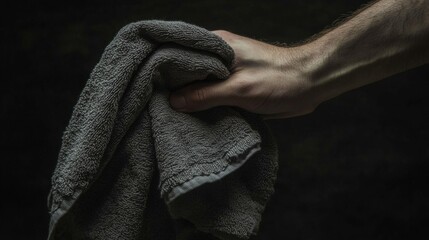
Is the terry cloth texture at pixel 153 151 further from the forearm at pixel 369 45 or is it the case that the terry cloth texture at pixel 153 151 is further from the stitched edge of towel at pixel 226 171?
the forearm at pixel 369 45

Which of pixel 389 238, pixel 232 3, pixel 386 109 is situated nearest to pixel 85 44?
pixel 232 3

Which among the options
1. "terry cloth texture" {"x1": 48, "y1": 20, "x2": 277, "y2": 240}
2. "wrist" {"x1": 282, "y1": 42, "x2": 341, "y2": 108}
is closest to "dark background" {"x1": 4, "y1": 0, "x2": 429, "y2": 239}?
"wrist" {"x1": 282, "y1": 42, "x2": 341, "y2": 108}

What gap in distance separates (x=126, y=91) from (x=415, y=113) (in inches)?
37.0

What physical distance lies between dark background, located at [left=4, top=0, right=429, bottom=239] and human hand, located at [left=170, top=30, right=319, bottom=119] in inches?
21.4

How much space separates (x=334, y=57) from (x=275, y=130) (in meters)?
0.58

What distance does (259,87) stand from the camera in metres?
0.89

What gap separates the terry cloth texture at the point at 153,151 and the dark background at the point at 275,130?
644 mm

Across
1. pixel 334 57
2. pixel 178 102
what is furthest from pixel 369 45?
pixel 178 102

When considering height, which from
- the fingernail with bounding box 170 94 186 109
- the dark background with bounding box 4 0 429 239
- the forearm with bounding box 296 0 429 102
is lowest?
the dark background with bounding box 4 0 429 239

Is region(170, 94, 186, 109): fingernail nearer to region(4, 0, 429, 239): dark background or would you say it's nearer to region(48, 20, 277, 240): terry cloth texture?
region(48, 20, 277, 240): terry cloth texture

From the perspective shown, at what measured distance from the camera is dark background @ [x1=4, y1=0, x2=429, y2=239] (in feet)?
4.85

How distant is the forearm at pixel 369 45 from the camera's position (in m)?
A: 0.94

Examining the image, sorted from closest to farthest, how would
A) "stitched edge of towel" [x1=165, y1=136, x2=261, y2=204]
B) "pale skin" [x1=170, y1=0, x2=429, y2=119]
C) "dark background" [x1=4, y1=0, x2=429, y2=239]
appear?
"stitched edge of towel" [x1=165, y1=136, x2=261, y2=204], "pale skin" [x1=170, y1=0, x2=429, y2=119], "dark background" [x1=4, y1=0, x2=429, y2=239]

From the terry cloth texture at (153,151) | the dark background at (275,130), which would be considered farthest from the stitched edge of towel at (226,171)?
the dark background at (275,130)
